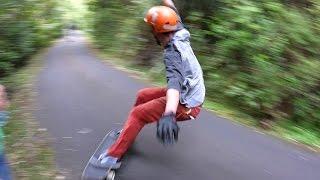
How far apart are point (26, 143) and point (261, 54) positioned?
4.08m

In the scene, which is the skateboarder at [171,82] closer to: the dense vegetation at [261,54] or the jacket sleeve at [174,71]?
the jacket sleeve at [174,71]

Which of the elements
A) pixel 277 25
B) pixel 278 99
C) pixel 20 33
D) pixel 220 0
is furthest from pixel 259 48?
pixel 20 33

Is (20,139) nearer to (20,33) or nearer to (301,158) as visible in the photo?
(301,158)

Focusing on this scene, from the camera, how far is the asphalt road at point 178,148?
5.18m

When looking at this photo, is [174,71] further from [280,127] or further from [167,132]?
[280,127]

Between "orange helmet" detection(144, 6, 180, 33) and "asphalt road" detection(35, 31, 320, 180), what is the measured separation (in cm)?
164

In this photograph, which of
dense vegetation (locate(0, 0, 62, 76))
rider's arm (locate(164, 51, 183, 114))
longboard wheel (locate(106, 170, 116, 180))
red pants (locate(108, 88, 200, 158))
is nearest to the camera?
rider's arm (locate(164, 51, 183, 114))

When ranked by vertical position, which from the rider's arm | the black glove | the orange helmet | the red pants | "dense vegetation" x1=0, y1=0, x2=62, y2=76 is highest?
the orange helmet

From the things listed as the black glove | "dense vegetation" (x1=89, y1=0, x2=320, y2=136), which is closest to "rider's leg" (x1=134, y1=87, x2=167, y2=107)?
the black glove

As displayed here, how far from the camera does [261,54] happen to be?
7.52 meters

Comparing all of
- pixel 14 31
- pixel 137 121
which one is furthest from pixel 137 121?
pixel 14 31

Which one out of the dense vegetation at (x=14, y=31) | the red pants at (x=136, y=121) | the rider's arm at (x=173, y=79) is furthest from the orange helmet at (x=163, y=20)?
the dense vegetation at (x=14, y=31)

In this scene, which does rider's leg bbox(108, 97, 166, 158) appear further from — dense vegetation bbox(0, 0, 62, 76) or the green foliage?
dense vegetation bbox(0, 0, 62, 76)

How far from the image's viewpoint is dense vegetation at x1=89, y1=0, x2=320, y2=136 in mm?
6957
